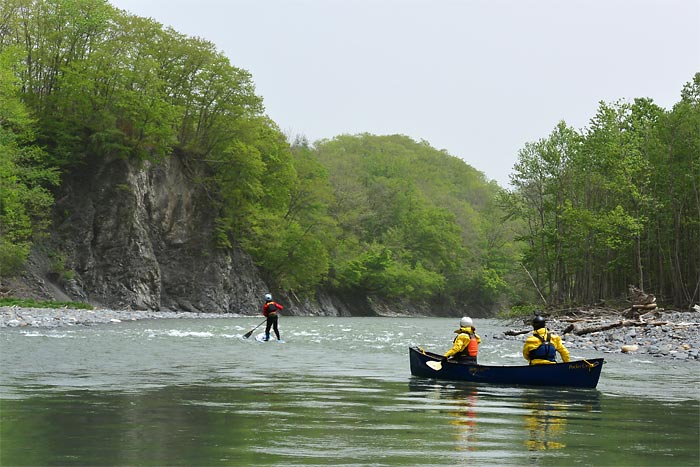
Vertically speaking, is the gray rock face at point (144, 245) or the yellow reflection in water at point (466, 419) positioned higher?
the gray rock face at point (144, 245)

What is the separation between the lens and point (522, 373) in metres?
18.7

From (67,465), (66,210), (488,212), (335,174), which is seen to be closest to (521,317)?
(66,210)

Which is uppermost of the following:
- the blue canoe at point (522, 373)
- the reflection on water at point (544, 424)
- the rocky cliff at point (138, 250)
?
the rocky cliff at point (138, 250)

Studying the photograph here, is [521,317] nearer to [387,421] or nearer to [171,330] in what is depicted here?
[171,330]

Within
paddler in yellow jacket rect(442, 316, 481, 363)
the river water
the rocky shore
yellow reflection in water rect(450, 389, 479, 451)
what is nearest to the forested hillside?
the rocky shore

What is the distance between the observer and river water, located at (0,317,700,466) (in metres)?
Answer: 9.97

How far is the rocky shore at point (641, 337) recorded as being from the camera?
29.1 meters

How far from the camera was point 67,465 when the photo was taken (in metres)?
9.03

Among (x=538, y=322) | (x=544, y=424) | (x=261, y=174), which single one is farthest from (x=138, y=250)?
(x=544, y=424)

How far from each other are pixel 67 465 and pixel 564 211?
4663cm

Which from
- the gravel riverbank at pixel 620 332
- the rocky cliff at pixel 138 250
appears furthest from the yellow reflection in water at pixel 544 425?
the rocky cliff at pixel 138 250

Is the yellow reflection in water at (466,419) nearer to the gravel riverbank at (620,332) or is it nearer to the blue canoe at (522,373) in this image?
the blue canoe at (522,373)

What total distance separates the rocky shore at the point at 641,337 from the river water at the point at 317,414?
320cm

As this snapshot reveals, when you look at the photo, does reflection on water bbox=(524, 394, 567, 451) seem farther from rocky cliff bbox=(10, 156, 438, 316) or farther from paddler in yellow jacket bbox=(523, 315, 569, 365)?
rocky cliff bbox=(10, 156, 438, 316)
